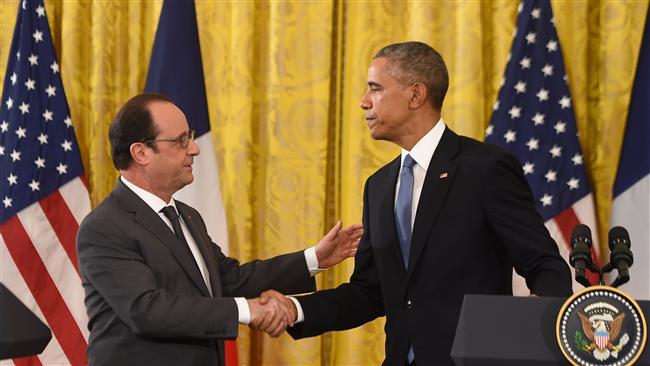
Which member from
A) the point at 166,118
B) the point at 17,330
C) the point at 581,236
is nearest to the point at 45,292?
the point at 166,118

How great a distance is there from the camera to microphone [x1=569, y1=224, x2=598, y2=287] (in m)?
2.33

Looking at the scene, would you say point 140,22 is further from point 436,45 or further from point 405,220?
point 405,220

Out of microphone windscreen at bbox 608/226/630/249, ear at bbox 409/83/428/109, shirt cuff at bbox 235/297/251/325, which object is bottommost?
shirt cuff at bbox 235/297/251/325

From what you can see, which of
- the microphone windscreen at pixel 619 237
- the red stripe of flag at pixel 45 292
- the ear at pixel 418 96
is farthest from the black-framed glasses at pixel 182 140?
the red stripe of flag at pixel 45 292

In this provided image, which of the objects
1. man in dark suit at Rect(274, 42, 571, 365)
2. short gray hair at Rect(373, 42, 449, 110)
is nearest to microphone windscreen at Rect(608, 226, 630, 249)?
man in dark suit at Rect(274, 42, 571, 365)

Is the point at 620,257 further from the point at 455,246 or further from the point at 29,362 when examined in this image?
the point at 29,362

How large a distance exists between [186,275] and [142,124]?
553 millimetres

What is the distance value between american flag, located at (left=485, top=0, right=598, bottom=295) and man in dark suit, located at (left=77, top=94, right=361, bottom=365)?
195 centimetres

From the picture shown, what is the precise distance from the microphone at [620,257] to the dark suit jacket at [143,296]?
1232 millimetres

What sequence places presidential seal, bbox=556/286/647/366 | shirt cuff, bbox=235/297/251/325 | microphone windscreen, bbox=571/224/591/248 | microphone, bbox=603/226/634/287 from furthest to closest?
shirt cuff, bbox=235/297/251/325
microphone windscreen, bbox=571/224/591/248
microphone, bbox=603/226/634/287
presidential seal, bbox=556/286/647/366

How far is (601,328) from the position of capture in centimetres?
210

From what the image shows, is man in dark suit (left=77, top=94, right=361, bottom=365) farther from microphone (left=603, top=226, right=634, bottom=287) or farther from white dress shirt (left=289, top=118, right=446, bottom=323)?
microphone (left=603, top=226, right=634, bottom=287)

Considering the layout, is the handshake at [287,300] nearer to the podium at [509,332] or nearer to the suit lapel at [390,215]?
the suit lapel at [390,215]

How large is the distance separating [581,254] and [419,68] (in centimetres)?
109
